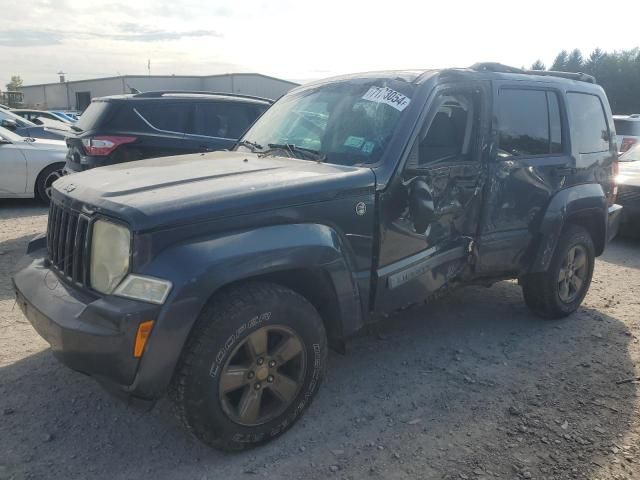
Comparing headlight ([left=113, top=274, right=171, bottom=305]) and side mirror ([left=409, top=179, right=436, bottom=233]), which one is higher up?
side mirror ([left=409, top=179, right=436, bottom=233])

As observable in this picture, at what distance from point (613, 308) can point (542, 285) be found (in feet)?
3.67

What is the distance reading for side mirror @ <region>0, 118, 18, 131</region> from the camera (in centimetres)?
1187

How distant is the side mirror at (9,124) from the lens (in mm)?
11870

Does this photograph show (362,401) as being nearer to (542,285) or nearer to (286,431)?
(286,431)

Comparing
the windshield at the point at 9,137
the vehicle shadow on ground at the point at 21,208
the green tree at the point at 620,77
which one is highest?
the green tree at the point at 620,77

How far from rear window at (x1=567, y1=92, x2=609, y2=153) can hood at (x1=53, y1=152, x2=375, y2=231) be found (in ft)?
8.05

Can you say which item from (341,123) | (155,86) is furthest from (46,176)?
(155,86)

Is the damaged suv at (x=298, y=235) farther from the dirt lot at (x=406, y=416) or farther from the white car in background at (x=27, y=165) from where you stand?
the white car in background at (x=27, y=165)

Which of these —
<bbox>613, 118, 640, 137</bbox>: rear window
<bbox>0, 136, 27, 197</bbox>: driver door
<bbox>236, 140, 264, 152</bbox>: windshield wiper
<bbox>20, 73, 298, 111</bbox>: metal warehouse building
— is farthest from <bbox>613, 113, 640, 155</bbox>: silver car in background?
<bbox>20, 73, 298, 111</bbox>: metal warehouse building

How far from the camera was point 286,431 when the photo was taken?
2975 millimetres

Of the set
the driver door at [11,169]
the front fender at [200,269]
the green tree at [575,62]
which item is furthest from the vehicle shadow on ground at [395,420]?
the green tree at [575,62]

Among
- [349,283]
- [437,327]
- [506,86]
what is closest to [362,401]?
[349,283]

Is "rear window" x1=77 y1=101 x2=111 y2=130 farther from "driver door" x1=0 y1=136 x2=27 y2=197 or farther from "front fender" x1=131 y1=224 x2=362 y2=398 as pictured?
"front fender" x1=131 y1=224 x2=362 y2=398

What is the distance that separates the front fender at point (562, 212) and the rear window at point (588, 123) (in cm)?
37
